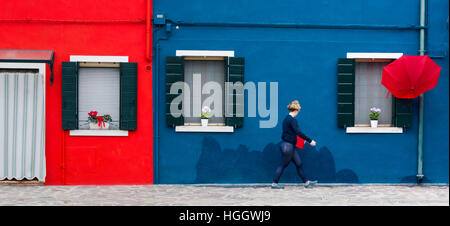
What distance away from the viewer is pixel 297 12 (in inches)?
475

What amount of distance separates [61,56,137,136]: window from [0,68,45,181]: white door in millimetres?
563

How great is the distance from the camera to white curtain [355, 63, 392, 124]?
12.3m

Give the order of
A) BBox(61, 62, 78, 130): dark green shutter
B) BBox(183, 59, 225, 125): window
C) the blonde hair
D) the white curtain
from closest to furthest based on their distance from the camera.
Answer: the blonde hair, BBox(61, 62, 78, 130): dark green shutter, BBox(183, 59, 225, 125): window, the white curtain

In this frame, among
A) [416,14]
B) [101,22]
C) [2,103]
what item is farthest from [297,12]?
[2,103]

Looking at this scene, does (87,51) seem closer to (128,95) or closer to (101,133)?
(128,95)

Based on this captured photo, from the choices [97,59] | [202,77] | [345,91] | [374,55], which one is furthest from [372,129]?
[97,59]

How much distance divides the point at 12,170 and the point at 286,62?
5.99 meters

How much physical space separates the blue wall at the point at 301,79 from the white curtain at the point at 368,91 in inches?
16.2

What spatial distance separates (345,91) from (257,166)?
2.38 m

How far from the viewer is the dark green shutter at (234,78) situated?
11.8m

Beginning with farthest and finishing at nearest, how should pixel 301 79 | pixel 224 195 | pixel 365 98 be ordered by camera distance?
pixel 365 98, pixel 301 79, pixel 224 195

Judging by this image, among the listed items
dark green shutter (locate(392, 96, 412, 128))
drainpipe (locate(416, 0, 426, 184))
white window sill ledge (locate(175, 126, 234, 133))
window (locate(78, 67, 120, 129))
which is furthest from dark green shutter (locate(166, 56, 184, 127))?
drainpipe (locate(416, 0, 426, 184))

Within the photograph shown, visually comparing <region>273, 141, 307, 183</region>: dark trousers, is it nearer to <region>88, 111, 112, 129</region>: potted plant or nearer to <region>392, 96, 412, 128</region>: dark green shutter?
<region>392, 96, 412, 128</region>: dark green shutter

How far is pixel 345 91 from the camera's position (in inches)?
473
